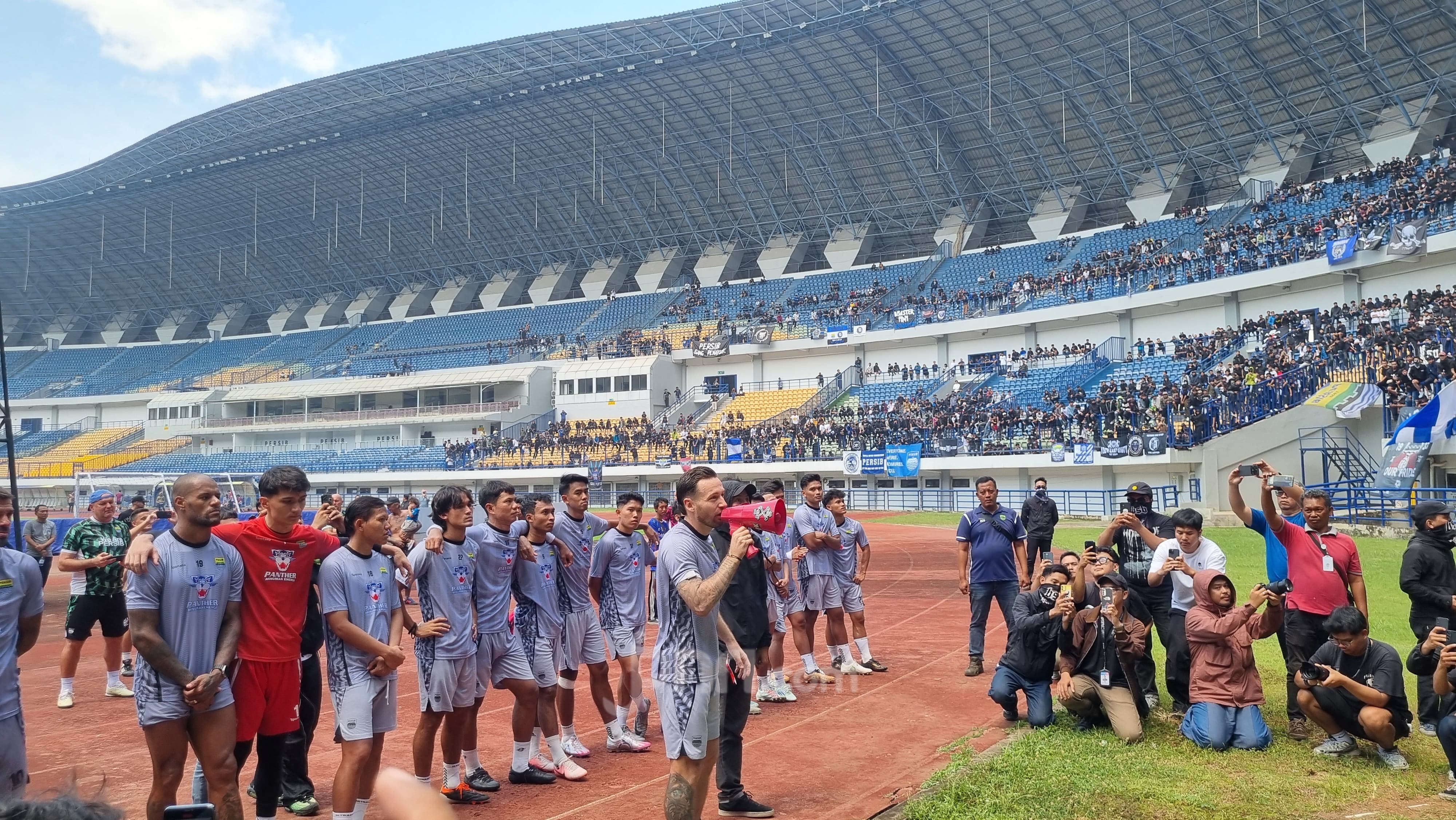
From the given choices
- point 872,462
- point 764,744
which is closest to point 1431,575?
point 764,744

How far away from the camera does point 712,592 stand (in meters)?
5.08

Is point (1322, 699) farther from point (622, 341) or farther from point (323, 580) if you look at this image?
point (622, 341)

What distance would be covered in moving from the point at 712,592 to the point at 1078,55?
40652 millimetres

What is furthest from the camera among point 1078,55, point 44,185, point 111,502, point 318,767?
point 44,185

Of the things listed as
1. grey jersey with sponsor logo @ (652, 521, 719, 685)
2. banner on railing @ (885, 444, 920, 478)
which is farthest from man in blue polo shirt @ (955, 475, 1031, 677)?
banner on railing @ (885, 444, 920, 478)

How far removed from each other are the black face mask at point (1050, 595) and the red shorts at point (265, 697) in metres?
5.47

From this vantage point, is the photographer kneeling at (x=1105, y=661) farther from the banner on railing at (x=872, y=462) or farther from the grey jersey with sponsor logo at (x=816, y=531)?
the banner on railing at (x=872, y=462)

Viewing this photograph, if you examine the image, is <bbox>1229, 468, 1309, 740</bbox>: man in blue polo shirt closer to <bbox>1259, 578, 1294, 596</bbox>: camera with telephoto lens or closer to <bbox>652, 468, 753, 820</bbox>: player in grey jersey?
<bbox>1259, 578, 1294, 596</bbox>: camera with telephoto lens

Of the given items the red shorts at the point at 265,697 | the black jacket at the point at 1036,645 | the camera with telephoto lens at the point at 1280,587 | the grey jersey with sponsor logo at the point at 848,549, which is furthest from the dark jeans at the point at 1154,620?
the red shorts at the point at 265,697

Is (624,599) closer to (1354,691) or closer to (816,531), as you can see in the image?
(816,531)

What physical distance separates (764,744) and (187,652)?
4.33 metres

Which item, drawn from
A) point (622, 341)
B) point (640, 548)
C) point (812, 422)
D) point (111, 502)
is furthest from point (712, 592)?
point (622, 341)

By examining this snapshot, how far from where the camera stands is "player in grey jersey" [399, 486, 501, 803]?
6.25m

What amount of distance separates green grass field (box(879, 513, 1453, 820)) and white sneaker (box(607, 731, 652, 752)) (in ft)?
7.62
